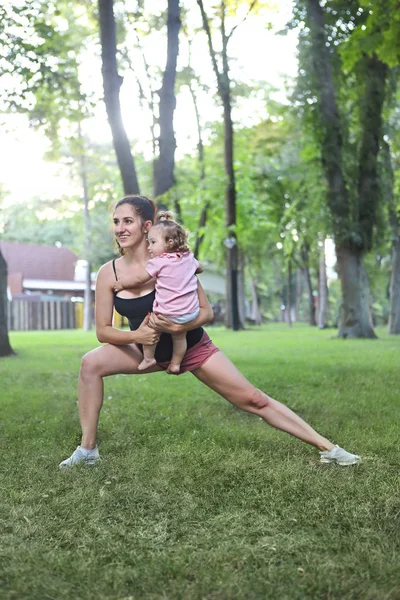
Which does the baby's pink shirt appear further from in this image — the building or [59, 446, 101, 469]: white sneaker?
the building

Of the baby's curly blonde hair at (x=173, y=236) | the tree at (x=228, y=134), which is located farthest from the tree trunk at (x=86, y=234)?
the baby's curly blonde hair at (x=173, y=236)

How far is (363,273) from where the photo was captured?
20641 mm

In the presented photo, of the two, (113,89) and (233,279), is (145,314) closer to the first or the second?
(113,89)

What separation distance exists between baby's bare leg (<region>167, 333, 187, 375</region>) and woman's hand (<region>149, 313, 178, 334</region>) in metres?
0.10

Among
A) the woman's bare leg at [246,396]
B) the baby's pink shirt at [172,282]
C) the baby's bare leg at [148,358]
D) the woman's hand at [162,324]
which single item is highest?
the baby's pink shirt at [172,282]

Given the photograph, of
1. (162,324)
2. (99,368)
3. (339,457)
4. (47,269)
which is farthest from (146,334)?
(47,269)

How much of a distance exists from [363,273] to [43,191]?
76.6ft

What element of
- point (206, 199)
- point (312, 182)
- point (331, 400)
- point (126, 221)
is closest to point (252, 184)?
point (206, 199)

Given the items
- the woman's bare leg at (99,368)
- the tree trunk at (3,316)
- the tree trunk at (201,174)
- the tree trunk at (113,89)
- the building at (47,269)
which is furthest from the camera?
the building at (47,269)

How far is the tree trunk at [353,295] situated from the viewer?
20.3m

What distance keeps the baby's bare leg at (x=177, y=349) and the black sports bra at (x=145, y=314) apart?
0.09 m

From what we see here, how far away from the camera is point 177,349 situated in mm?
4488

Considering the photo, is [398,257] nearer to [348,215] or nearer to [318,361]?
[348,215]

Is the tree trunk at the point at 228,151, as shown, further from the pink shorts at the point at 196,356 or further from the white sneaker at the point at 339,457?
the white sneaker at the point at 339,457
